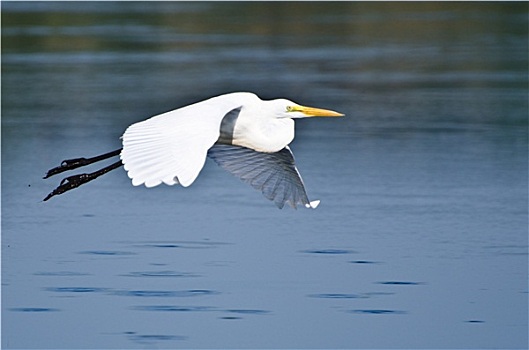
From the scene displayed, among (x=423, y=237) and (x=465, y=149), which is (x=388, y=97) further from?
(x=423, y=237)

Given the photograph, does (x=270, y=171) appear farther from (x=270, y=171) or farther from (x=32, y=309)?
(x=32, y=309)

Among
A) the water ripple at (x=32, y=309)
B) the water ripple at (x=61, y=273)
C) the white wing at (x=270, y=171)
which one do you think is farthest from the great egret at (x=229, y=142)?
the water ripple at (x=32, y=309)

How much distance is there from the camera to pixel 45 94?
10.3 m

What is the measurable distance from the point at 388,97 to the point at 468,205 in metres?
3.79

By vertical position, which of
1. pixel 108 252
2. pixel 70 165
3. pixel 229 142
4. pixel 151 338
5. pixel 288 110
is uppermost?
pixel 288 110

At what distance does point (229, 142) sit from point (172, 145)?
43.6 inches

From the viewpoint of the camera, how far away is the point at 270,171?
4938 mm

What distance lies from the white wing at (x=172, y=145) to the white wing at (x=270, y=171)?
2.24 ft

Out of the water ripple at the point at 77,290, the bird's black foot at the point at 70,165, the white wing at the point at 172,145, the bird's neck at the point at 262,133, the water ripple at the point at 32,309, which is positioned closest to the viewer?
the white wing at the point at 172,145

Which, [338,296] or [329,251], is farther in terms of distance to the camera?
[329,251]

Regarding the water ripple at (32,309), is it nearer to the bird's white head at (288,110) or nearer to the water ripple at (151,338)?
the water ripple at (151,338)

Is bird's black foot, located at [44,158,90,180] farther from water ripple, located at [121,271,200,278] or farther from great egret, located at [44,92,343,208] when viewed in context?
water ripple, located at [121,271,200,278]

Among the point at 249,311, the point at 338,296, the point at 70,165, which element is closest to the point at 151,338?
the point at 249,311

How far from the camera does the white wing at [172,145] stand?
3.46 metres
